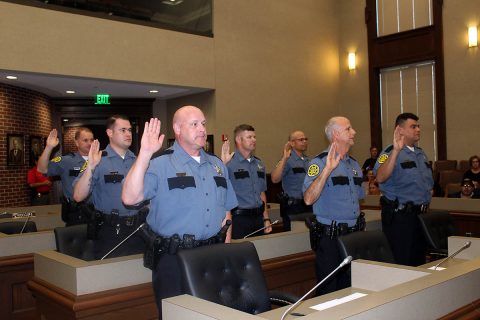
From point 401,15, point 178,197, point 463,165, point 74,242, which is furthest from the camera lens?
point 401,15

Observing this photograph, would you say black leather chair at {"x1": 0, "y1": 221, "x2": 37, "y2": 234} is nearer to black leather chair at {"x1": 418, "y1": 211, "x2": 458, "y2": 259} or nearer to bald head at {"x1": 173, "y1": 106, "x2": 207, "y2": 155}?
bald head at {"x1": 173, "y1": 106, "x2": 207, "y2": 155}

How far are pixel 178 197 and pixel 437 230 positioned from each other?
2.17 meters

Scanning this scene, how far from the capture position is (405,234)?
3932 millimetres

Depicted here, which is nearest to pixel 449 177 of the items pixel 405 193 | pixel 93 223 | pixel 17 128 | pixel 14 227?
pixel 405 193

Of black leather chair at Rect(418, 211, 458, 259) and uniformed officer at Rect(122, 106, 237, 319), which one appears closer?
uniformed officer at Rect(122, 106, 237, 319)

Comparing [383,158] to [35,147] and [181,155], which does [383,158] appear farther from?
[35,147]

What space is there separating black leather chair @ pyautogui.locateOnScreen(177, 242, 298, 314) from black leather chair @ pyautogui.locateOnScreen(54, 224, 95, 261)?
4.23 feet

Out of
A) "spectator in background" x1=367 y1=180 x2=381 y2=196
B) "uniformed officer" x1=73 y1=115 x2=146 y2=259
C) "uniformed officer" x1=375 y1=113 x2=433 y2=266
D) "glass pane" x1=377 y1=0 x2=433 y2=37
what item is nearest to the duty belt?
"uniformed officer" x1=73 y1=115 x2=146 y2=259

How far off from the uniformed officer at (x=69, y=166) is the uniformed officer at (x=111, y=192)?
2.31 ft

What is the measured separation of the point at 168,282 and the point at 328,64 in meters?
9.25

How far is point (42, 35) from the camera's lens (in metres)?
6.75


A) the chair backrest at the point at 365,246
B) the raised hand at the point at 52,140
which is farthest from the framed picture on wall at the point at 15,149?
the chair backrest at the point at 365,246

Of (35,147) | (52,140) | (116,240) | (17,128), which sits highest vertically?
(17,128)

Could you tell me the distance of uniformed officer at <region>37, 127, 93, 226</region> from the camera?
14.1 feet
